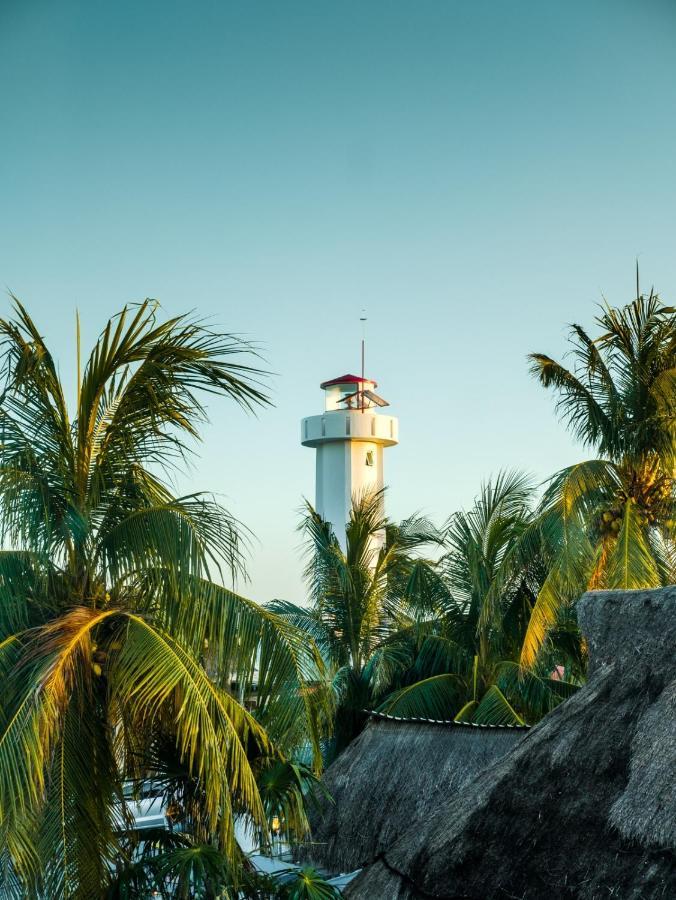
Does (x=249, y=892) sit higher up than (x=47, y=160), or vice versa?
(x=47, y=160)

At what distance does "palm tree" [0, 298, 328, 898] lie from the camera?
706 cm

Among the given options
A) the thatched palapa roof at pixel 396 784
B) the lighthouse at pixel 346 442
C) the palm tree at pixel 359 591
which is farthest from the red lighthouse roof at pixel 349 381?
the thatched palapa roof at pixel 396 784

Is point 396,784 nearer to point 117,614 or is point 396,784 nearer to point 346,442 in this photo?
point 117,614

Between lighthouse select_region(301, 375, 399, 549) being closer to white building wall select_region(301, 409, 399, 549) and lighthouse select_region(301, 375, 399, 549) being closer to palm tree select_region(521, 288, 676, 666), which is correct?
white building wall select_region(301, 409, 399, 549)

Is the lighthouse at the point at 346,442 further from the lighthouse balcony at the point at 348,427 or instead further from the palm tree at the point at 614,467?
the palm tree at the point at 614,467

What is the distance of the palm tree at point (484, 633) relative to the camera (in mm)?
14281

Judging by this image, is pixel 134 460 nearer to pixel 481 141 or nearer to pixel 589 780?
pixel 589 780

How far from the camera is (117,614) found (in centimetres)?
759

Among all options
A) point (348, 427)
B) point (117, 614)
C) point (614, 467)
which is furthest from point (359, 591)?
point (348, 427)

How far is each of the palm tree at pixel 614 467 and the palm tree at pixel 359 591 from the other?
4.42 metres

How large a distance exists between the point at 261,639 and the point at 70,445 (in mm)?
1952

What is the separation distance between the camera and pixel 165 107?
13.7 meters

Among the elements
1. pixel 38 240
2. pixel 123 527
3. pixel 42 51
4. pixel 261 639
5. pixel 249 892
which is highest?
pixel 42 51

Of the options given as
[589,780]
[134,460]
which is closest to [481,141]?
[134,460]
